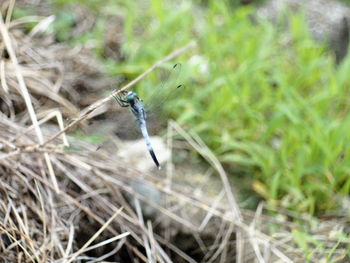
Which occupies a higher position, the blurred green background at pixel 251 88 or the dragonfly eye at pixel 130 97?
the dragonfly eye at pixel 130 97

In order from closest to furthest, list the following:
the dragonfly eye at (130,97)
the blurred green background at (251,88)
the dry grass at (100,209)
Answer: the dragonfly eye at (130,97)
the dry grass at (100,209)
the blurred green background at (251,88)

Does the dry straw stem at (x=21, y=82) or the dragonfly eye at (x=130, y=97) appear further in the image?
the dry straw stem at (x=21, y=82)

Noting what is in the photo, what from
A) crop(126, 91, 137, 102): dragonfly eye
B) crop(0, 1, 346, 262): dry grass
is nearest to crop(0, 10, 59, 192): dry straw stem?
crop(0, 1, 346, 262): dry grass

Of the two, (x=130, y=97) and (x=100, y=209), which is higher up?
(x=130, y=97)

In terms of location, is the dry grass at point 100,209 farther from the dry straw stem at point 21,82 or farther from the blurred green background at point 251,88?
the blurred green background at point 251,88

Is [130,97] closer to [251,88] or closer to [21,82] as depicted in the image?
[21,82]

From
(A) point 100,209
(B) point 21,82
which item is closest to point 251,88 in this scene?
(A) point 100,209

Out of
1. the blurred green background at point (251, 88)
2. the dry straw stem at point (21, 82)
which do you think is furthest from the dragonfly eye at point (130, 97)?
the blurred green background at point (251, 88)

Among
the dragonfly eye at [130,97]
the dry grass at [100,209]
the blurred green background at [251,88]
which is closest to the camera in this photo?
the dragonfly eye at [130,97]

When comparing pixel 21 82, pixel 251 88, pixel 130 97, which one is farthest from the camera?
pixel 251 88
